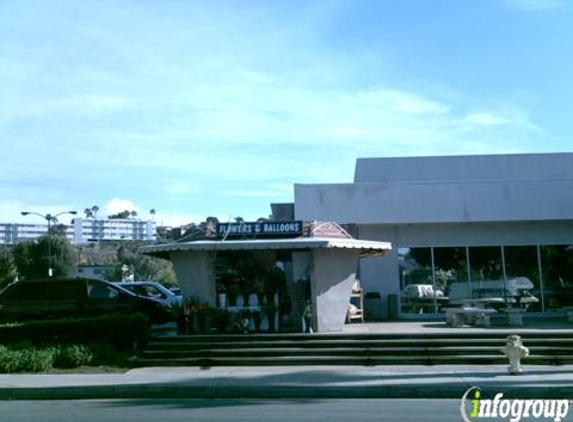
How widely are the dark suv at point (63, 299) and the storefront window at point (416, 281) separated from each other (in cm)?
908

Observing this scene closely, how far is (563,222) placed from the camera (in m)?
23.2

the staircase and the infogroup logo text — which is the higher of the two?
the staircase

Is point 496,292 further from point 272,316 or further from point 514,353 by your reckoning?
point 514,353

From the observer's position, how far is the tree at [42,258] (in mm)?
64312

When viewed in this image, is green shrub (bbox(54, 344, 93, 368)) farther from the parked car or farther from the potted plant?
the parked car

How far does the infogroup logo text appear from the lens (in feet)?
31.2

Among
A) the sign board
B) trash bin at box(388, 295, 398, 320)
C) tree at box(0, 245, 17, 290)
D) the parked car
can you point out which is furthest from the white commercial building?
tree at box(0, 245, 17, 290)

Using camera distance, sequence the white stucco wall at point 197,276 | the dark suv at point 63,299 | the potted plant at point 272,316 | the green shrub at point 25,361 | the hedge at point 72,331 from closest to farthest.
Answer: the green shrub at point 25,361
the hedge at point 72,331
the potted plant at point 272,316
the white stucco wall at point 197,276
the dark suv at point 63,299

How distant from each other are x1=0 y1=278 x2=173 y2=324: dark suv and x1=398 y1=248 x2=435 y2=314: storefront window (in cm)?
908

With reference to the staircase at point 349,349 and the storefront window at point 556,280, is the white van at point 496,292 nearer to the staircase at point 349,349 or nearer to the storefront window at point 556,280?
the storefront window at point 556,280

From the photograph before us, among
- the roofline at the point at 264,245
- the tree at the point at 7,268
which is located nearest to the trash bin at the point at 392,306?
the roofline at the point at 264,245

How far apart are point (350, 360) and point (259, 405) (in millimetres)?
4582

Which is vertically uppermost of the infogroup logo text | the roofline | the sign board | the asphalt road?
the sign board

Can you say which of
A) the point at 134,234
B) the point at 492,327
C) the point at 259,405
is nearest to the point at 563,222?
the point at 492,327
